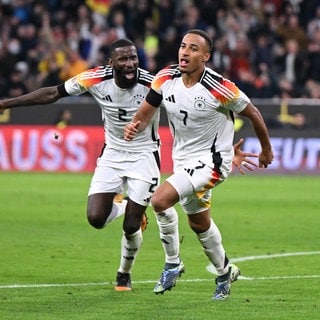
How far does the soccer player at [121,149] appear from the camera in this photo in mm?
10484

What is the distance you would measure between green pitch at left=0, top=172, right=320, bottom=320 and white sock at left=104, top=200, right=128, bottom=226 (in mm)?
629

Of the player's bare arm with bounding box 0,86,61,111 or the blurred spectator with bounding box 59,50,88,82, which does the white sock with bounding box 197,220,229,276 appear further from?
the blurred spectator with bounding box 59,50,88,82

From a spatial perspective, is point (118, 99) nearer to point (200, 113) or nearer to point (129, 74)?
point (129, 74)

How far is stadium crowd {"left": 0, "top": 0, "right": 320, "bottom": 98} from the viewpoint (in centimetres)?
2714

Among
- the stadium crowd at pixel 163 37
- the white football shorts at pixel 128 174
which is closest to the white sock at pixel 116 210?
the white football shorts at pixel 128 174

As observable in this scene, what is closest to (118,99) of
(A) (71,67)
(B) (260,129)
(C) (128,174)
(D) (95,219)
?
(C) (128,174)

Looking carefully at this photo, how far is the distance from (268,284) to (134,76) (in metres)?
2.30

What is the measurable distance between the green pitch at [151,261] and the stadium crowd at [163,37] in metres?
6.07

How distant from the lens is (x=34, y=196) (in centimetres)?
1994

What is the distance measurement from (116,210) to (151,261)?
2.02 m

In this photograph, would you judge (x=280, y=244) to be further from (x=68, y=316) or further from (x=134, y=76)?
(x=68, y=316)

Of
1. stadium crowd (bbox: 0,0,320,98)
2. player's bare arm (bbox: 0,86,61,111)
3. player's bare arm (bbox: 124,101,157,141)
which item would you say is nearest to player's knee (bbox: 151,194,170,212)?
player's bare arm (bbox: 124,101,157,141)

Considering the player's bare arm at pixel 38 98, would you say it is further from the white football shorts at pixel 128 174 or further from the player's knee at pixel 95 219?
the player's knee at pixel 95 219

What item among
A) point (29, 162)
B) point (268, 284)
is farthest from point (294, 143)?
point (268, 284)
